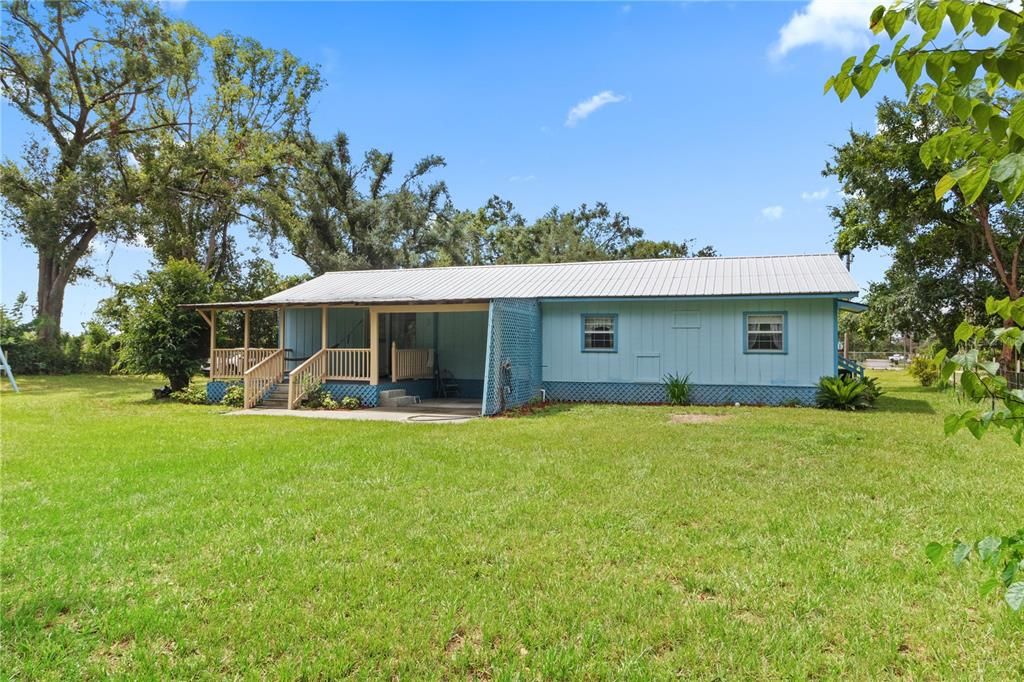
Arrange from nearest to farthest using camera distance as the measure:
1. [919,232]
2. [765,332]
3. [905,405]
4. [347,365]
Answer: [905,405] → [765,332] → [347,365] → [919,232]

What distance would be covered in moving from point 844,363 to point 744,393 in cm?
293

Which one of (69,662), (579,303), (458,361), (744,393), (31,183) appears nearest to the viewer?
(69,662)

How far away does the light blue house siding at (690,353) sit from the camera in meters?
13.3

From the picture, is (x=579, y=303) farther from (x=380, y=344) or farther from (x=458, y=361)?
(x=380, y=344)

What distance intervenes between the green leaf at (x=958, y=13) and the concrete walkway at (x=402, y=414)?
33.7 feet

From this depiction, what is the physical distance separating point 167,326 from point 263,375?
3352 mm

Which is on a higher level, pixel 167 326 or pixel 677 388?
pixel 167 326

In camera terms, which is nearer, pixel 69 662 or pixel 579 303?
pixel 69 662

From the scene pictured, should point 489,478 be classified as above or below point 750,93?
below

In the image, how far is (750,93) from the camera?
11055 mm

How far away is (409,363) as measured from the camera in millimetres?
15836

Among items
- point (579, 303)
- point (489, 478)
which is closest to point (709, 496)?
point (489, 478)

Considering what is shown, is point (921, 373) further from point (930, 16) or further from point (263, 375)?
point (930, 16)

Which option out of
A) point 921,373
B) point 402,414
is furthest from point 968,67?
point 921,373
